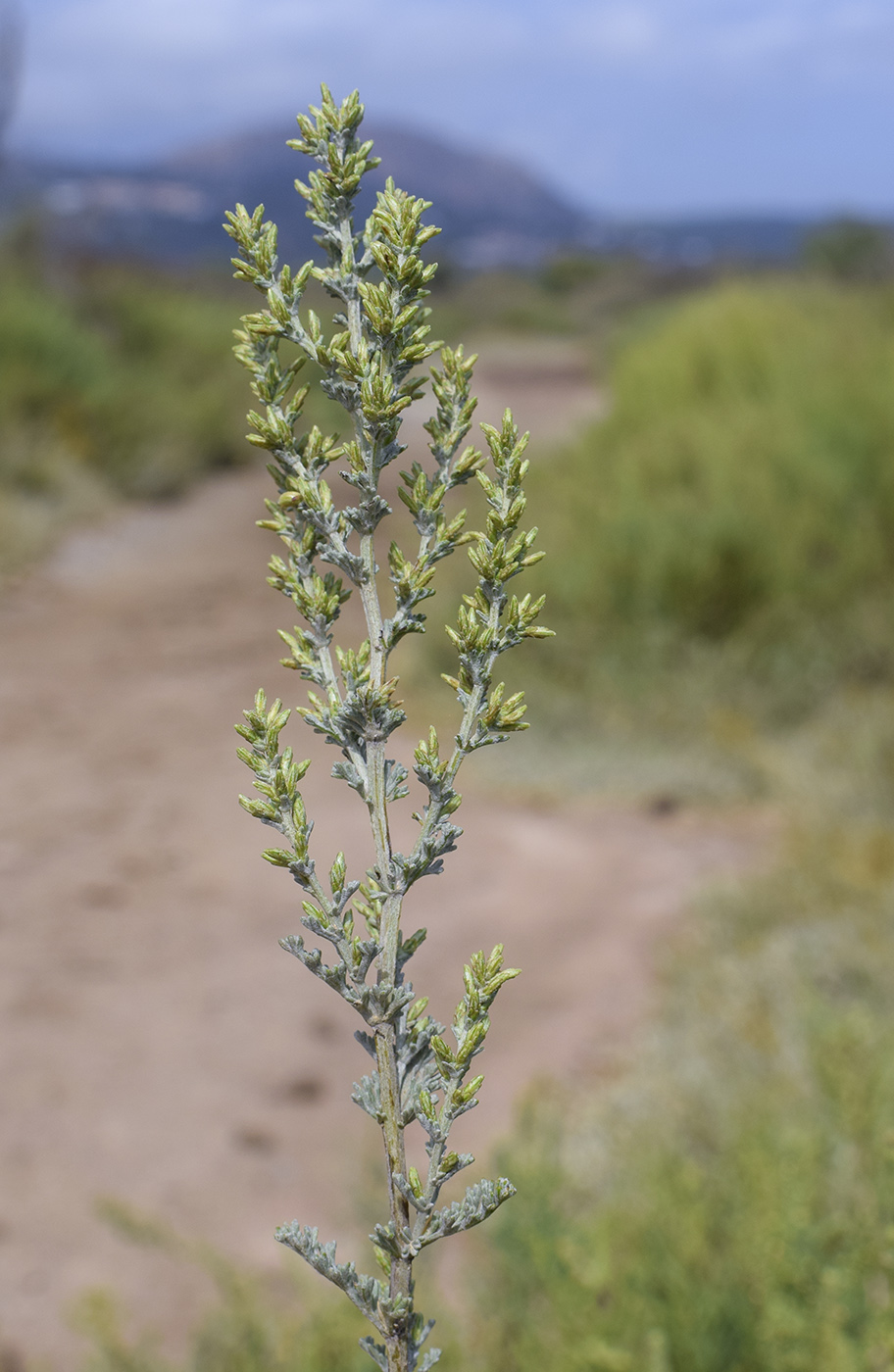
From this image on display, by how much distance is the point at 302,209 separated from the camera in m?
27.0

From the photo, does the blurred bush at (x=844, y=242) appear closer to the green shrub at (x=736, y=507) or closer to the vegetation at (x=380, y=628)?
the green shrub at (x=736, y=507)

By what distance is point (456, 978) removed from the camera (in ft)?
12.6

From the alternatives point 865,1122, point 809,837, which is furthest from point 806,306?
point 865,1122

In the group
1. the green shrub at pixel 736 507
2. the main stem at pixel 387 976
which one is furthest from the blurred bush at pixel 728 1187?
the green shrub at pixel 736 507

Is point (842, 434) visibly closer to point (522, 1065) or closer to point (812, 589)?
point (812, 589)

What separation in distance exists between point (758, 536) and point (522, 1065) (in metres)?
3.22

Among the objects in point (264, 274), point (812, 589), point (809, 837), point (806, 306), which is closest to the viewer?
point (264, 274)

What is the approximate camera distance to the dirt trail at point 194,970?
9.34 feet

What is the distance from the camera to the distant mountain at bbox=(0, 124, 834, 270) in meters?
21.4

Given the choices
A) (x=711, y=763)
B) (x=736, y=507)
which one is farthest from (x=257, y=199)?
(x=711, y=763)

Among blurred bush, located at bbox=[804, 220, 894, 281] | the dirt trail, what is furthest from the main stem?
blurred bush, located at bbox=[804, 220, 894, 281]

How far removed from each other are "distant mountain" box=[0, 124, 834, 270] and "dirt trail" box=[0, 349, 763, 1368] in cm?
264

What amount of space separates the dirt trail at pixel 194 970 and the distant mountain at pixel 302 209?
2.64m

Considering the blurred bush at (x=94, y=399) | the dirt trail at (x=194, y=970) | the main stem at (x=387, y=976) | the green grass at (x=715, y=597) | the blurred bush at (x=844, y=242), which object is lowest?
the main stem at (x=387, y=976)
